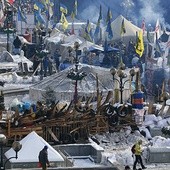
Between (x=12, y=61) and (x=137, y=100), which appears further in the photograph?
(x=12, y=61)

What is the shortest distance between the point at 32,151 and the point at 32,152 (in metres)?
0.05

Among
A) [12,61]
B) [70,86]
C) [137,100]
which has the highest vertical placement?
[12,61]

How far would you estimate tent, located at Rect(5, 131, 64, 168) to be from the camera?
2100cm

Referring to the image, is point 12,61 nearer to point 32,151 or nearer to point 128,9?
point 32,151

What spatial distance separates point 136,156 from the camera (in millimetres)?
21641

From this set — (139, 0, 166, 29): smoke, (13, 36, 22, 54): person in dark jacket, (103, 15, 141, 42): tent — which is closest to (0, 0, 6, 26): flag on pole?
(13, 36, 22, 54): person in dark jacket

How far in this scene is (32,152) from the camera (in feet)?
70.2

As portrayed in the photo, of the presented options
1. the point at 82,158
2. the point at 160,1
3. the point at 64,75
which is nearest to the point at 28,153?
the point at 82,158

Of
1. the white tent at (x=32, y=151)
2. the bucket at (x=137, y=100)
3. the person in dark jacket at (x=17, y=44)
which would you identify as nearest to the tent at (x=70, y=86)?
the bucket at (x=137, y=100)

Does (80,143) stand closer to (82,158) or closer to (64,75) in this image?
(82,158)

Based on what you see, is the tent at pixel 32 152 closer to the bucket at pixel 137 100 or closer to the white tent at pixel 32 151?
the white tent at pixel 32 151

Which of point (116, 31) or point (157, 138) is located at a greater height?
point (116, 31)

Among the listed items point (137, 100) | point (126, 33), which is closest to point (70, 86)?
point (137, 100)

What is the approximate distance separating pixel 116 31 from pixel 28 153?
29.4 metres
